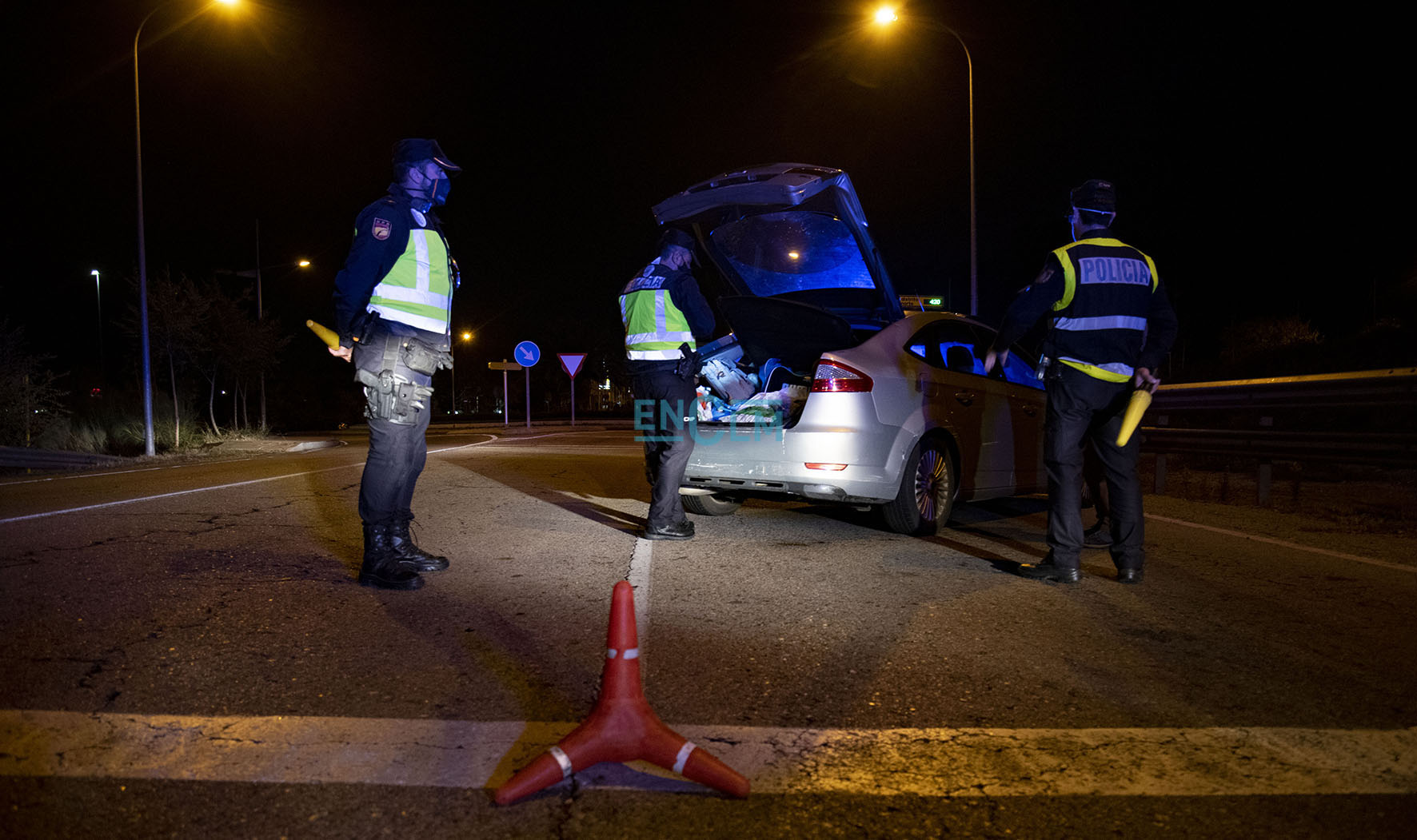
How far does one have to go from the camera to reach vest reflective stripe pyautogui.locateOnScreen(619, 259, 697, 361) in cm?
528

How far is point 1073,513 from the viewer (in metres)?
4.35

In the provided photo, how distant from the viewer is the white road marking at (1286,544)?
4.75 m

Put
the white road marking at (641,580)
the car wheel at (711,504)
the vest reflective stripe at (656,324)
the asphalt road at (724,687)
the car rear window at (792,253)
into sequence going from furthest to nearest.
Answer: the car wheel at (711,504), the car rear window at (792,253), the vest reflective stripe at (656,324), the white road marking at (641,580), the asphalt road at (724,687)

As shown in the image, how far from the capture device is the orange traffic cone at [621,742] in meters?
2.05

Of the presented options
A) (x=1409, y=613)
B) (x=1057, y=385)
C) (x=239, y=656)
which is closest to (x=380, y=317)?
(x=239, y=656)

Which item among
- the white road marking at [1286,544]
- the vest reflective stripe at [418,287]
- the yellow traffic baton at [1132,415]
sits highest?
the vest reflective stripe at [418,287]

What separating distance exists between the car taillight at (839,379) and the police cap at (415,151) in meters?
2.48

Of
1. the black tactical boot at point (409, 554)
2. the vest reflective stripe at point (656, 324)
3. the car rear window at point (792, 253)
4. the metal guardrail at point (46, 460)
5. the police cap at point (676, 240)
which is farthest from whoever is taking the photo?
the metal guardrail at point (46, 460)

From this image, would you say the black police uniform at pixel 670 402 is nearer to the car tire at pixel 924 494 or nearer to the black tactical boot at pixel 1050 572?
the car tire at pixel 924 494

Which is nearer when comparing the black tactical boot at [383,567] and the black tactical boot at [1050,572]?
the black tactical boot at [383,567]

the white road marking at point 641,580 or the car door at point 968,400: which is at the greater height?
the car door at point 968,400

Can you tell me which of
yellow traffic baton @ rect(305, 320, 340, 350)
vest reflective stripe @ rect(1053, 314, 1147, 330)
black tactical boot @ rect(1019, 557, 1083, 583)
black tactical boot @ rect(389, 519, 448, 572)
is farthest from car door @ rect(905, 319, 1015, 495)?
yellow traffic baton @ rect(305, 320, 340, 350)

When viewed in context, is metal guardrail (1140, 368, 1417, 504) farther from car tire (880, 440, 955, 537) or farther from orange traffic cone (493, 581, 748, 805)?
orange traffic cone (493, 581, 748, 805)

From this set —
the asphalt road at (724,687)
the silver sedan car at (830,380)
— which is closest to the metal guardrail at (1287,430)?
the asphalt road at (724,687)
